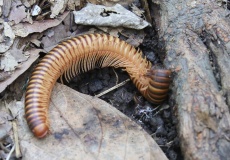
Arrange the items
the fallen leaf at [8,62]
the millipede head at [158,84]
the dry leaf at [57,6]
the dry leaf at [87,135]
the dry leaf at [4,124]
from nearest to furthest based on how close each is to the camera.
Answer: the dry leaf at [87,135] → the dry leaf at [4,124] → the millipede head at [158,84] → the fallen leaf at [8,62] → the dry leaf at [57,6]

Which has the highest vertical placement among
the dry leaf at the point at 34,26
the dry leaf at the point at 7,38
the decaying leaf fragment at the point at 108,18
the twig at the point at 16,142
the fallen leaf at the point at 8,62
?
the decaying leaf fragment at the point at 108,18

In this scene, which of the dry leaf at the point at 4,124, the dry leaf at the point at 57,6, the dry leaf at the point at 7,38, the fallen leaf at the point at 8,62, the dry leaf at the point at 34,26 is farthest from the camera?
the dry leaf at the point at 57,6

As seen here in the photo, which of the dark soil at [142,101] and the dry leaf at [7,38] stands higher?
the dry leaf at [7,38]

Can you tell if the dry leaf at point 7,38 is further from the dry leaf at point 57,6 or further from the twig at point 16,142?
the twig at point 16,142

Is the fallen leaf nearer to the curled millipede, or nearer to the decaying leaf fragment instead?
the curled millipede

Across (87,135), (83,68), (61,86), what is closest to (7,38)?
(61,86)

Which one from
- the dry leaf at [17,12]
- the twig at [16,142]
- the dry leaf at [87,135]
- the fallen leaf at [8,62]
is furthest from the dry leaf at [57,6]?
the twig at [16,142]

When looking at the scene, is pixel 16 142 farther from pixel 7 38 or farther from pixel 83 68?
pixel 83 68
